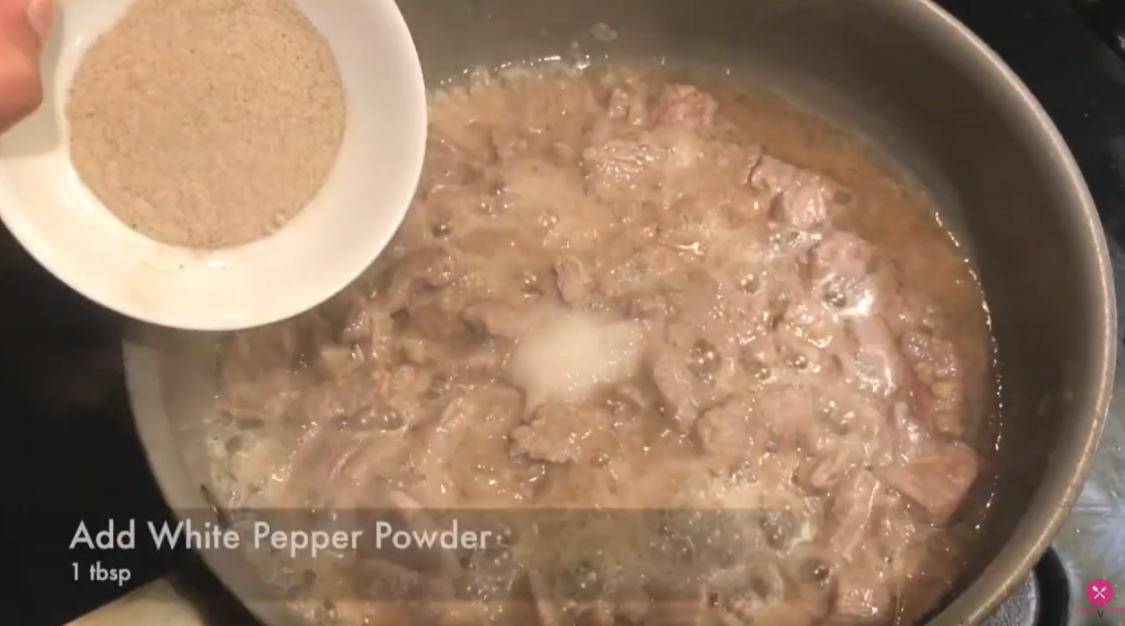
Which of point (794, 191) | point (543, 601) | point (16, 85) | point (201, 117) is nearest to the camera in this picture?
point (16, 85)

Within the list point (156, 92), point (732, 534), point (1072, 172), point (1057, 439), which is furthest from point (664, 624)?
point (156, 92)

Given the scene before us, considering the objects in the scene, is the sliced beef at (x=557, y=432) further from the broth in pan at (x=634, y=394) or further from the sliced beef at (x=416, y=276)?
the sliced beef at (x=416, y=276)

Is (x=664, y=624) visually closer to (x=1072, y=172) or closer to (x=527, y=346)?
(x=527, y=346)

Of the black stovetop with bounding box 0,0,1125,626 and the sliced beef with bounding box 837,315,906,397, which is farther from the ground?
the black stovetop with bounding box 0,0,1125,626

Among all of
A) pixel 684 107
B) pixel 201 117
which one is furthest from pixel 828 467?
pixel 201 117

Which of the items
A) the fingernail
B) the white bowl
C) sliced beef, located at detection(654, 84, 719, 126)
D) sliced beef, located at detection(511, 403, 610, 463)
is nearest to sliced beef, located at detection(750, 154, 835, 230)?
sliced beef, located at detection(654, 84, 719, 126)

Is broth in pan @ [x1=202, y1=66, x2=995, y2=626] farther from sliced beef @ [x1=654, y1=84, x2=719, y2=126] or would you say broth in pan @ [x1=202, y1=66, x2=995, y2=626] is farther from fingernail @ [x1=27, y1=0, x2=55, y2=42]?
fingernail @ [x1=27, y1=0, x2=55, y2=42]

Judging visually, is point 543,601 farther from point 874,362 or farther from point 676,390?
point 874,362
